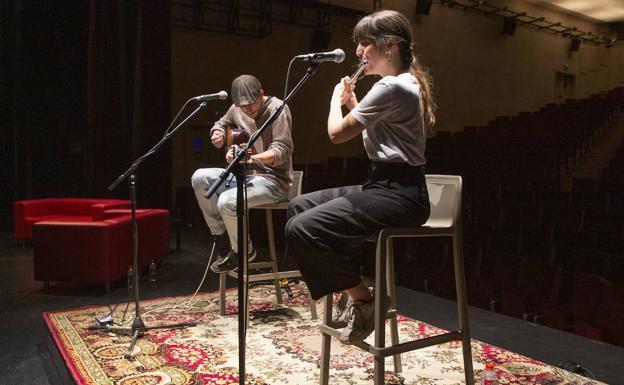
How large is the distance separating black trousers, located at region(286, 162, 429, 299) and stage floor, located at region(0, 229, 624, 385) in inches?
44.2

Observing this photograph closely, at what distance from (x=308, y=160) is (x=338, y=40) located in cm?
212

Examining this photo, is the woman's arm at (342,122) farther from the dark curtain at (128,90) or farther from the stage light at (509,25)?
the stage light at (509,25)

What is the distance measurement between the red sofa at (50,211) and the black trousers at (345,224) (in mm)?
3721

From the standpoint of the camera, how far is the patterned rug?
200 centimetres

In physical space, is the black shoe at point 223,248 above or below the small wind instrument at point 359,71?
below

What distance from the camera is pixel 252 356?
2.24 m

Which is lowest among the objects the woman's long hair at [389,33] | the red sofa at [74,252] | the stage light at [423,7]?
the red sofa at [74,252]

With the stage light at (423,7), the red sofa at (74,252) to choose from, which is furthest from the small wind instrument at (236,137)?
the stage light at (423,7)

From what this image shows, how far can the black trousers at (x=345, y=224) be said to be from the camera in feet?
5.16

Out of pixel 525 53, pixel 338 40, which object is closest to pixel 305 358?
pixel 338 40

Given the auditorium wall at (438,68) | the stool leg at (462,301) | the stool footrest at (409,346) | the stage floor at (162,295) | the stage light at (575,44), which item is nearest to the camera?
the stool footrest at (409,346)

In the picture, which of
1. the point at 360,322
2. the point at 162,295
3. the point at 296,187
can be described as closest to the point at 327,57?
the point at 360,322

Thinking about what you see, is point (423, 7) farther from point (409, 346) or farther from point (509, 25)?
point (409, 346)

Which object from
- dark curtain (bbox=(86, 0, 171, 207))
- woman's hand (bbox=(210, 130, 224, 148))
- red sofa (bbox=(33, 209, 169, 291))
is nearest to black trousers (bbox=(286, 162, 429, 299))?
woman's hand (bbox=(210, 130, 224, 148))
